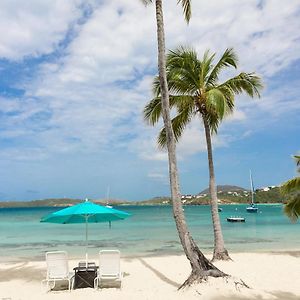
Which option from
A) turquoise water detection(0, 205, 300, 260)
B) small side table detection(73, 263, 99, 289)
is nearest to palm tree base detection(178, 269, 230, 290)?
small side table detection(73, 263, 99, 289)

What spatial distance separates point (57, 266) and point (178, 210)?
11.8 feet

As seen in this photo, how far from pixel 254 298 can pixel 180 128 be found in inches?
283

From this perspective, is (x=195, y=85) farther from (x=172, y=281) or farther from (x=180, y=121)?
(x=172, y=281)

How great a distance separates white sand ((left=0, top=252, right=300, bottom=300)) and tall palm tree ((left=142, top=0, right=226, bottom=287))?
299mm

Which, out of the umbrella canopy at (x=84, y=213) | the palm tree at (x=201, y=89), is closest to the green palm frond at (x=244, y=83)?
the palm tree at (x=201, y=89)

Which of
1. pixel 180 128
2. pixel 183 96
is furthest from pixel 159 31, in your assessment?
pixel 180 128

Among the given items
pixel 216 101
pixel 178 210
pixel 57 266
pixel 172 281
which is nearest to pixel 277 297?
pixel 178 210

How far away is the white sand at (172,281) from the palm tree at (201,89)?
5.52 ft

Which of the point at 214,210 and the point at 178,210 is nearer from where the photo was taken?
the point at 178,210

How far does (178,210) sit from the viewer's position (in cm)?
969

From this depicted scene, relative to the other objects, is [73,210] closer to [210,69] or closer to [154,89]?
[154,89]

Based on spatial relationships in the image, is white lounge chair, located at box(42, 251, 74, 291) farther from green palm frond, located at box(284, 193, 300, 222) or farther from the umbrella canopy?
green palm frond, located at box(284, 193, 300, 222)

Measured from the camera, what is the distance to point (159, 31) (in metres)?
10.5

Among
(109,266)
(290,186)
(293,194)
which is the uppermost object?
(290,186)
